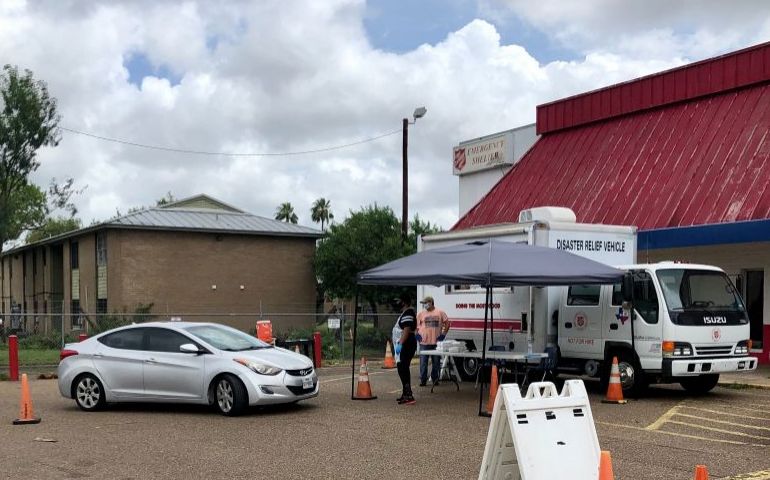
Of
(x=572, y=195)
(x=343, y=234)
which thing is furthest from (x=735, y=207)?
(x=343, y=234)

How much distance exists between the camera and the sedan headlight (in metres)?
12.4

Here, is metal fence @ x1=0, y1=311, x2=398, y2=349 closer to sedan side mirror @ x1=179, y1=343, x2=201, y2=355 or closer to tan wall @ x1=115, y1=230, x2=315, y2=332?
tan wall @ x1=115, y1=230, x2=315, y2=332

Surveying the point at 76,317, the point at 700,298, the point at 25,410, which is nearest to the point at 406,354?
the point at 700,298

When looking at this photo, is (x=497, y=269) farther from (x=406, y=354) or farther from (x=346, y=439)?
(x=346, y=439)

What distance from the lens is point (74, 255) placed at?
4178 cm

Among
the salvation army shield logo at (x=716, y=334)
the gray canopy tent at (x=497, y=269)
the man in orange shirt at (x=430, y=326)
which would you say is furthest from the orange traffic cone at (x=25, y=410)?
the salvation army shield logo at (x=716, y=334)

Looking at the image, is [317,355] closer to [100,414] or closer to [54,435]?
[100,414]

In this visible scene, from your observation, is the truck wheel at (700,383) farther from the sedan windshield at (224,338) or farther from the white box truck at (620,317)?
the sedan windshield at (224,338)

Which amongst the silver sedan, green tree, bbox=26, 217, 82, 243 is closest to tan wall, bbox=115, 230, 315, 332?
the silver sedan

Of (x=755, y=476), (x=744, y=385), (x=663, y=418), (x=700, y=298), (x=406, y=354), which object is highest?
(x=700, y=298)

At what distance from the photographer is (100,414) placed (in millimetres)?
13031

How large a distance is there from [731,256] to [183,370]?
1342 cm

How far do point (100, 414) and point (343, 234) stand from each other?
2615 centimetres

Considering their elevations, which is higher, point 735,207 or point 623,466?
point 735,207
